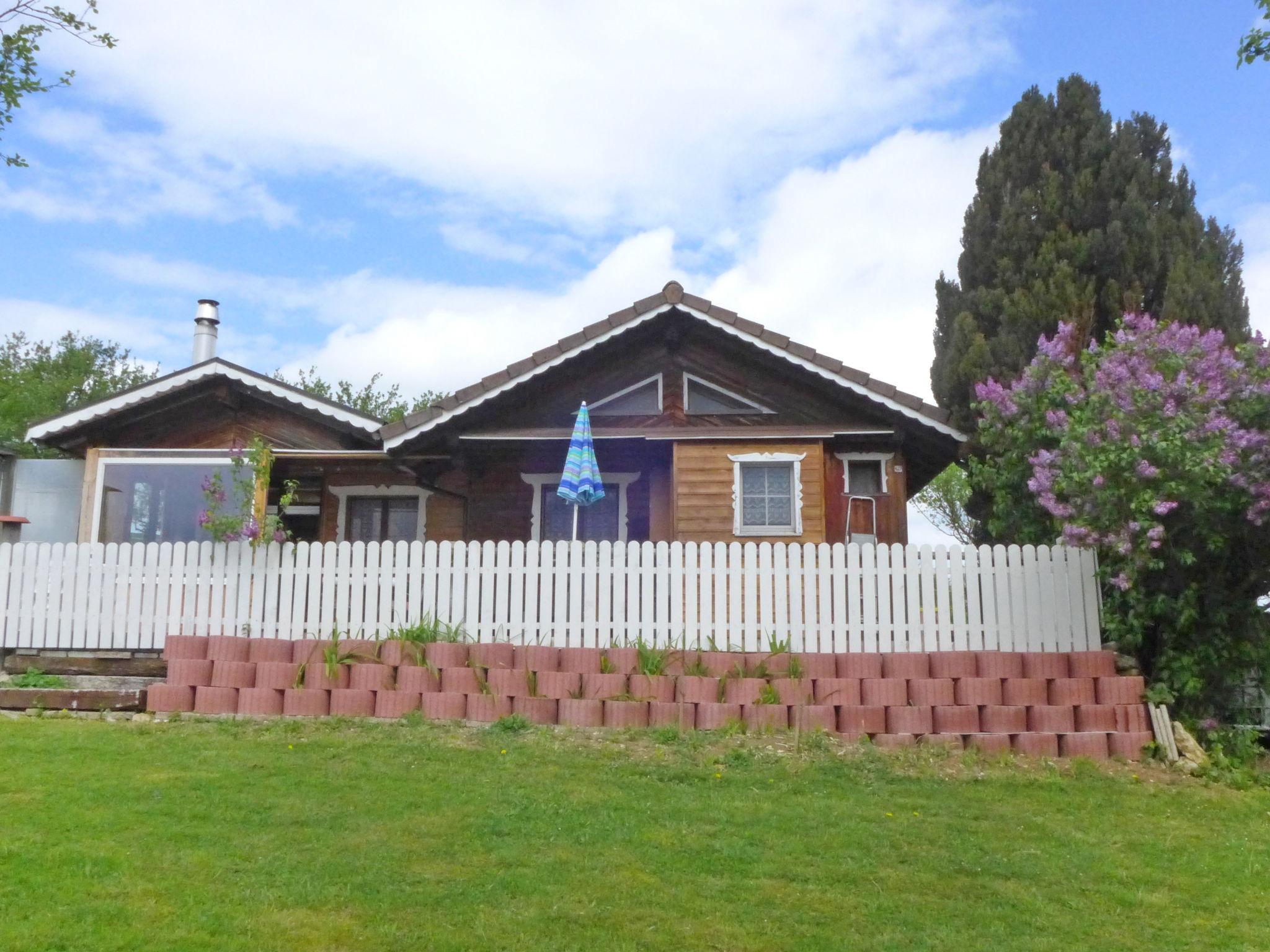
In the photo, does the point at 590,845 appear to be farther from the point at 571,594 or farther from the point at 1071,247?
the point at 1071,247

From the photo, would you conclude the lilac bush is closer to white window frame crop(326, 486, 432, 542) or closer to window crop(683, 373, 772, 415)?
window crop(683, 373, 772, 415)

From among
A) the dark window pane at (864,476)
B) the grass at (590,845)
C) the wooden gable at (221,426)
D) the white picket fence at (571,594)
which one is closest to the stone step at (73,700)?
the grass at (590,845)

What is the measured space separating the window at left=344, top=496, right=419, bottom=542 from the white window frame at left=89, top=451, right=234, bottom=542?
252 cm

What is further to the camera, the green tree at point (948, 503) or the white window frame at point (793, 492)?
the green tree at point (948, 503)

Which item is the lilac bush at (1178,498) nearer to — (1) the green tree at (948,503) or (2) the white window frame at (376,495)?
(2) the white window frame at (376,495)

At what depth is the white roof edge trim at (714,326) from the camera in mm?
13398

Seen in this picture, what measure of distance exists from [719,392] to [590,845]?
8.74 m

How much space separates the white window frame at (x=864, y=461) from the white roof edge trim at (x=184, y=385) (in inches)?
243

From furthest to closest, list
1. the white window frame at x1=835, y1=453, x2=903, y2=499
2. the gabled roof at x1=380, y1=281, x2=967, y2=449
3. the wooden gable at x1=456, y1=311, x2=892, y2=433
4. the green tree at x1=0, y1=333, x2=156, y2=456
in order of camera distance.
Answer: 1. the green tree at x1=0, y1=333, x2=156, y2=456
2. the white window frame at x1=835, y1=453, x2=903, y2=499
3. the wooden gable at x1=456, y1=311, x2=892, y2=433
4. the gabled roof at x1=380, y1=281, x2=967, y2=449

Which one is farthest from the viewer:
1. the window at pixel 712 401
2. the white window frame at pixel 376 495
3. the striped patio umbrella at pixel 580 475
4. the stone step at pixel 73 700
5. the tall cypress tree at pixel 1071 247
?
the tall cypress tree at pixel 1071 247

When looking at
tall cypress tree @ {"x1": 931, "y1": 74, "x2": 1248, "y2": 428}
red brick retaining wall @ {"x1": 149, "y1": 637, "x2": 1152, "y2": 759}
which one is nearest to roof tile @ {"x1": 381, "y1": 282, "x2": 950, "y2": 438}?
red brick retaining wall @ {"x1": 149, "y1": 637, "x2": 1152, "y2": 759}

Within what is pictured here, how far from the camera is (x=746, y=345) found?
14.0 m

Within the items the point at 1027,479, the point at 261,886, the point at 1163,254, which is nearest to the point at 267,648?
the point at 261,886

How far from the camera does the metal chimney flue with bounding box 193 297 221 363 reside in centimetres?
1772
